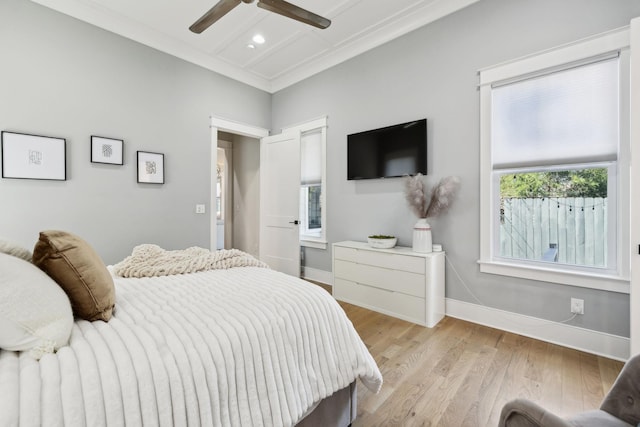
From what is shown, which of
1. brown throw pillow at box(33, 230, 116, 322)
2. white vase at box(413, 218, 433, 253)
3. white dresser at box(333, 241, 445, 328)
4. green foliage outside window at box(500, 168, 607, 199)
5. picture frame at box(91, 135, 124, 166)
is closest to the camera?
brown throw pillow at box(33, 230, 116, 322)

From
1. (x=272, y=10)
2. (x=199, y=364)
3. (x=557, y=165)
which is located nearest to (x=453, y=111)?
(x=557, y=165)

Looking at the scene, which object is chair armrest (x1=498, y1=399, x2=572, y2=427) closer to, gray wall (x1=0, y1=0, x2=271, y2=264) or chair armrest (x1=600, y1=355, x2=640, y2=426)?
chair armrest (x1=600, y1=355, x2=640, y2=426)

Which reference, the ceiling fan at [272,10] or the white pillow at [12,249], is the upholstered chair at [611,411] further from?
the ceiling fan at [272,10]

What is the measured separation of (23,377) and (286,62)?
162 inches

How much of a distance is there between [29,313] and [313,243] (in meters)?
3.39

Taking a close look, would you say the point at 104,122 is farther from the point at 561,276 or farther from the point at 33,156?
the point at 561,276

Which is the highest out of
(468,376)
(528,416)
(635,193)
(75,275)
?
(635,193)

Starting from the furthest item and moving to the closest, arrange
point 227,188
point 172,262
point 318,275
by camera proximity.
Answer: point 227,188 < point 318,275 < point 172,262

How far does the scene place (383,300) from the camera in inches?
114

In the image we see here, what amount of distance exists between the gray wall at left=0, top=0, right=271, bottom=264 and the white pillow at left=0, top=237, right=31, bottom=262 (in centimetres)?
200

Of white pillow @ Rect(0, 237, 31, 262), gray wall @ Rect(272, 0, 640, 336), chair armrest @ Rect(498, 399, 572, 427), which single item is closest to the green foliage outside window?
gray wall @ Rect(272, 0, 640, 336)

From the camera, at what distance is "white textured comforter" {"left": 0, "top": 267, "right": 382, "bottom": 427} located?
69cm

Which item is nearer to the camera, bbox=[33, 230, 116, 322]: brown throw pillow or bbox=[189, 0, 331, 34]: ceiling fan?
bbox=[33, 230, 116, 322]: brown throw pillow

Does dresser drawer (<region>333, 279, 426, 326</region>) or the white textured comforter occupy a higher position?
the white textured comforter
